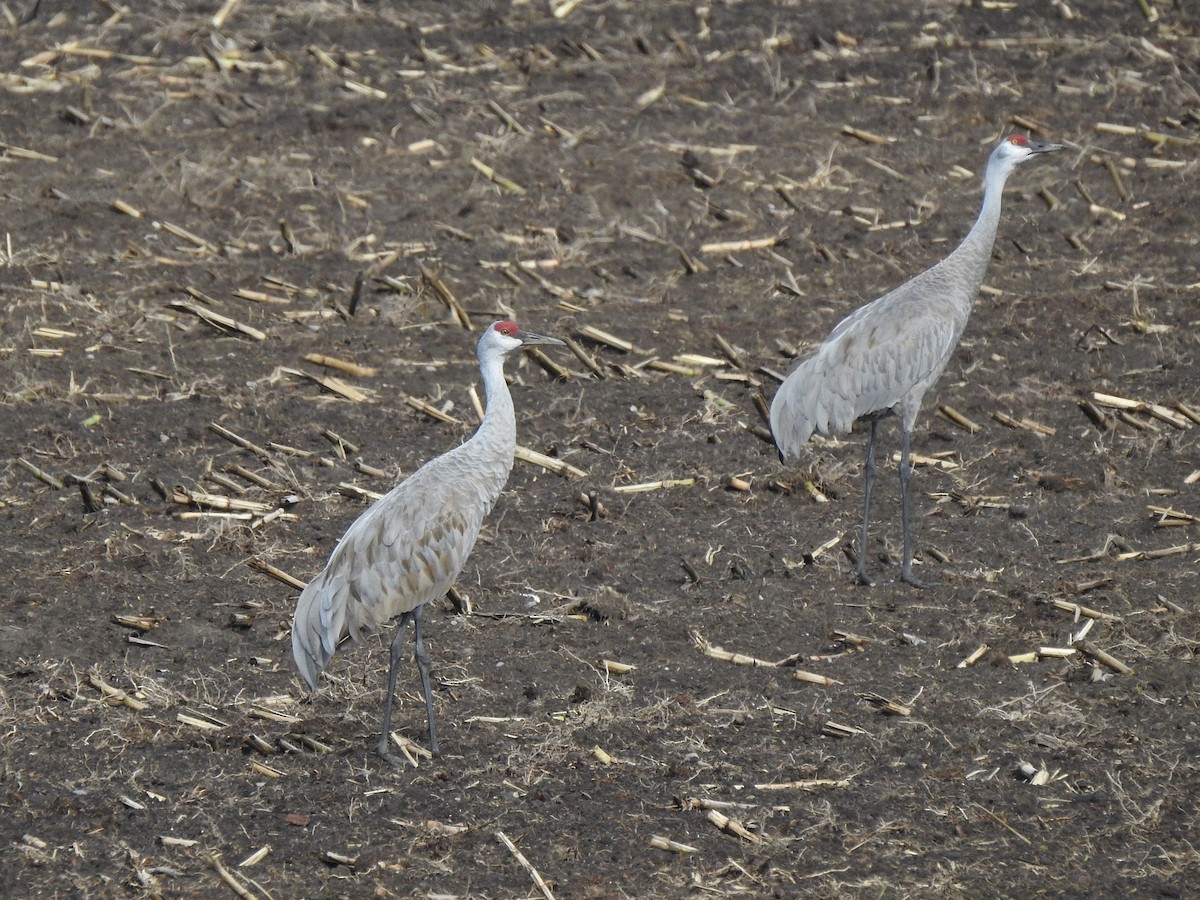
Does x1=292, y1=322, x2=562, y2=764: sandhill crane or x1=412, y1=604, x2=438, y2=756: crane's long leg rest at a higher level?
x1=292, y1=322, x2=562, y2=764: sandhill crane

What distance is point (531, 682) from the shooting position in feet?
21.5

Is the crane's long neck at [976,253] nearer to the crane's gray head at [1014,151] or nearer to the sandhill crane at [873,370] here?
the sandhill crane at [873,370]

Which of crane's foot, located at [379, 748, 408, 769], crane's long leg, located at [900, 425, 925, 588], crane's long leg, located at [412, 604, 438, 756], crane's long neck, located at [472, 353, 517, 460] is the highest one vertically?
crane's long neck, located at [472, 353, 517, 460]

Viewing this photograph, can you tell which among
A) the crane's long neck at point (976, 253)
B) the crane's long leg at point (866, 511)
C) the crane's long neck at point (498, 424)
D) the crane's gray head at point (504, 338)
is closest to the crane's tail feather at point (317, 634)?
the crane's long neck at point (498, 424)

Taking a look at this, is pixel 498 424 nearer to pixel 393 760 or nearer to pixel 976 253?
pixel 393 760

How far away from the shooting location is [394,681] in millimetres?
6129

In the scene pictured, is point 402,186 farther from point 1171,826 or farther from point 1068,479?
point 1171,826

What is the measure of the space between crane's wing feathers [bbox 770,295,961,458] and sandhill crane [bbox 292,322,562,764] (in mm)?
1779

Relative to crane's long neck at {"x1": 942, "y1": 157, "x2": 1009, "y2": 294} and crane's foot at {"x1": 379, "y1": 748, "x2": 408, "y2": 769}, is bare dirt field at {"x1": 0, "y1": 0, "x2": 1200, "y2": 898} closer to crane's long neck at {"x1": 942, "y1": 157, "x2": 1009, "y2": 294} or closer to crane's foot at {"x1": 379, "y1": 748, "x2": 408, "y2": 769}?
crane's foot at {"x1": 379, "y1": 748, "x2": 408, "y2": 769}

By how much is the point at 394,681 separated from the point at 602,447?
2584 mm

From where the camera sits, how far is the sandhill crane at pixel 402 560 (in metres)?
6.08

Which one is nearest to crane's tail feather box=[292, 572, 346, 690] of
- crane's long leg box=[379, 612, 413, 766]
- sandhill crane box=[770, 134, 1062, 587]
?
crane's long leg box=[379, 612, 413, 766]

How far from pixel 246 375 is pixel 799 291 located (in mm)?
3373

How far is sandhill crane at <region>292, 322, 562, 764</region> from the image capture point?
6.08 meters
